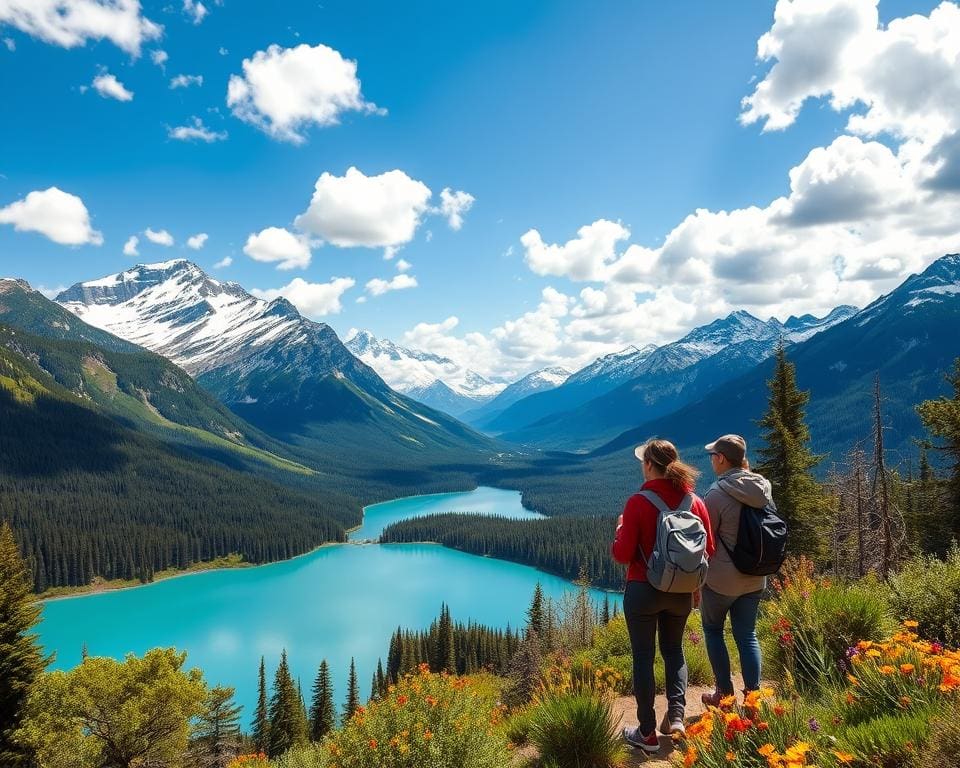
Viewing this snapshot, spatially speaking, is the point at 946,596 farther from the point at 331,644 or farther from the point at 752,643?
the point at 331,644

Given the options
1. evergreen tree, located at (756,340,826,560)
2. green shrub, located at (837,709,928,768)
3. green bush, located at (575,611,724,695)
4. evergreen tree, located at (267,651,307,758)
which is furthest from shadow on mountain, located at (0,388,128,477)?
green shrub, located at (837,709,928,768)

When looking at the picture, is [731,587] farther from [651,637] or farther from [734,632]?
[651,637]

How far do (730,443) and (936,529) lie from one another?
20238mm

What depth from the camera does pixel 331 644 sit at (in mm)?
77750

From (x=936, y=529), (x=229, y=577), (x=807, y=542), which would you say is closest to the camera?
(x=936, y=529)

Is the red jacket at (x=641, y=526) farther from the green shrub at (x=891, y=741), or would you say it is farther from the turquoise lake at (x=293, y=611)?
the turquoise lake at (x=293, y=611)

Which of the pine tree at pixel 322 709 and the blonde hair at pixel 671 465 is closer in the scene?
the blonde hair at pixel 671 465

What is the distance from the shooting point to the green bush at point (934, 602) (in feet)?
18.8

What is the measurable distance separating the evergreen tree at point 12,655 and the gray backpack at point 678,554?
70.8ft

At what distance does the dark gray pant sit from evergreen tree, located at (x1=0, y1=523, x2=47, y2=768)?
68.9ft

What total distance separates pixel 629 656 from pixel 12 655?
65.6 feet

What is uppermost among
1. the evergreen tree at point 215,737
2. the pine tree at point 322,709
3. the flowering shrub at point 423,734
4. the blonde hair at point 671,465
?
the blonde hair at point 671,465

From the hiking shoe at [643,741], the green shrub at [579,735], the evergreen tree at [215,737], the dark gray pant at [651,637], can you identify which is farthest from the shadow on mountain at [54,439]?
the dark gray pant at [651,637]

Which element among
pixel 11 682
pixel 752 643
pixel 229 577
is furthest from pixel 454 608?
pixel 752 643
